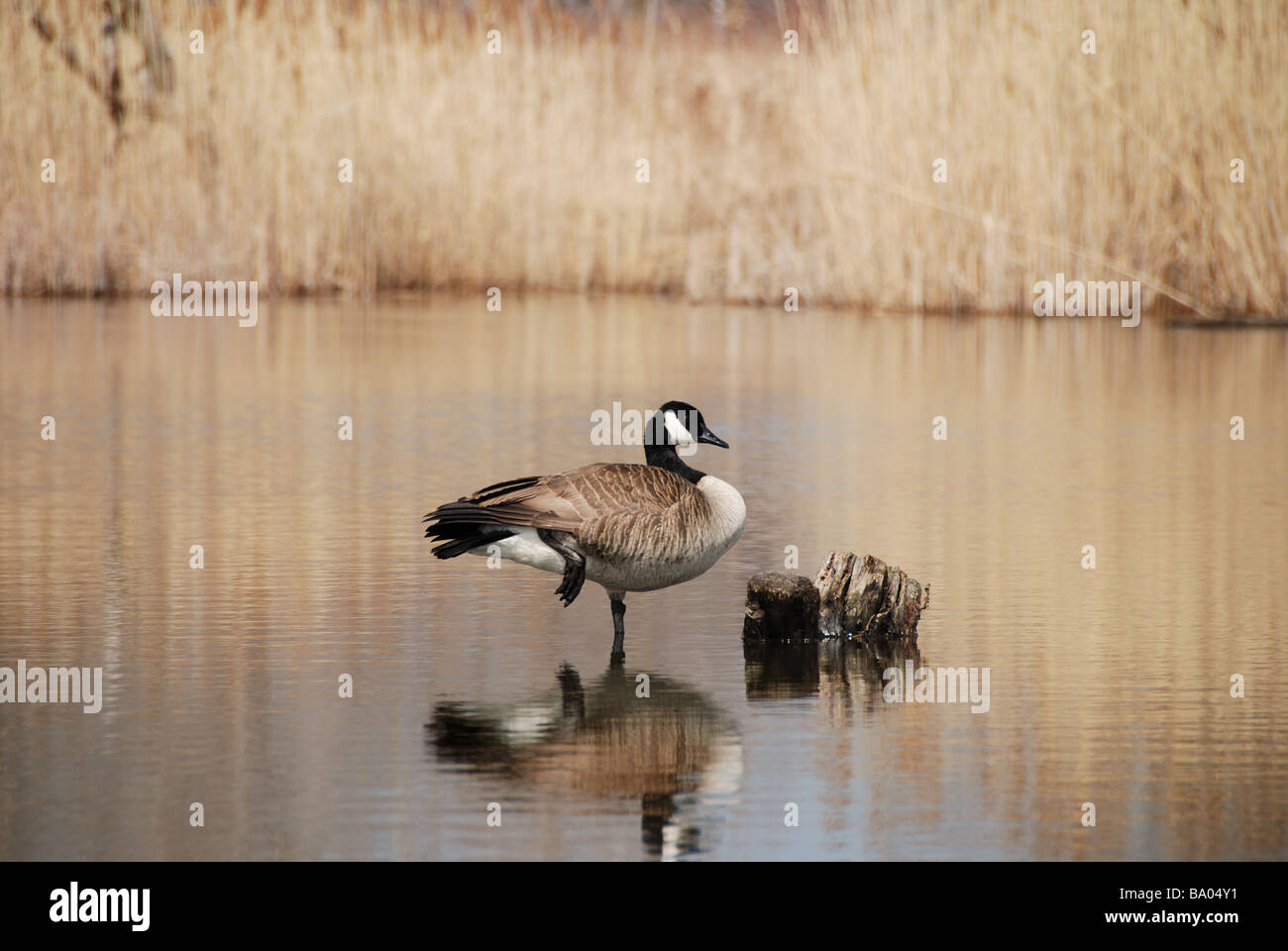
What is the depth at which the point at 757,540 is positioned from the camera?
8.75 metres

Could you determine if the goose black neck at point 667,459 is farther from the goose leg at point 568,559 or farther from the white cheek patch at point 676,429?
the goose leg at point 568,559

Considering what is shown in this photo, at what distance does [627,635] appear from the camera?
6.94m

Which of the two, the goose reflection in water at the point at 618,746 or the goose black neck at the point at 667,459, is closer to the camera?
the goose reflection in water at the point at 618,746

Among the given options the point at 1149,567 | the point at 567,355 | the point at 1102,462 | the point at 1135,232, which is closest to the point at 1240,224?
the point at 1135,232

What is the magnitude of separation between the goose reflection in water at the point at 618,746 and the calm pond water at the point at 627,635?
0.05 ft

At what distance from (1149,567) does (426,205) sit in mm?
15111

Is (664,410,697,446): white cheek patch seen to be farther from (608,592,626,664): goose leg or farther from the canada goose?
(608,592,626,664): goose leg

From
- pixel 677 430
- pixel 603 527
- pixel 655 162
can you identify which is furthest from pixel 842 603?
pixel 655 162

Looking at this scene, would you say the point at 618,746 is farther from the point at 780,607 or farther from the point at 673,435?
the point at 673,435

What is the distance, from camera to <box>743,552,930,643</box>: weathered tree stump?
22.4ft

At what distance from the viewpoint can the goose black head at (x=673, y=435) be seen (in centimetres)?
717

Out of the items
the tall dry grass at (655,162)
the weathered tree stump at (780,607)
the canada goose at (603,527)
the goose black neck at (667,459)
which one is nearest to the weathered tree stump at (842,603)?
the weathered tree stump at (780,607)

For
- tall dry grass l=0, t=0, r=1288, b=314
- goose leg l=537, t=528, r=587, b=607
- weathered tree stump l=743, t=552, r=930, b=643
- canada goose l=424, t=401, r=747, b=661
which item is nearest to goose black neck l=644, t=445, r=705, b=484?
canada goose l=424, t=401, r=747, b=661

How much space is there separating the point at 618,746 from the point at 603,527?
115cm
